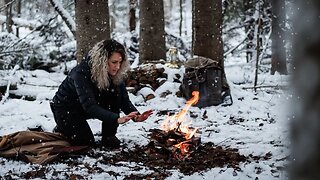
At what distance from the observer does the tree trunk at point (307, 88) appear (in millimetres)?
499

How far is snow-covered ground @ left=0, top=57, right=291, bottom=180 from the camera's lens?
3562 mm

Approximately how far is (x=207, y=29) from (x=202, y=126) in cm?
228

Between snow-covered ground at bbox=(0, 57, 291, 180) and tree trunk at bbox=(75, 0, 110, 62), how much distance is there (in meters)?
1.29

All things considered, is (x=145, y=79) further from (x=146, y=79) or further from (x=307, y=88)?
(x=307, y=88)

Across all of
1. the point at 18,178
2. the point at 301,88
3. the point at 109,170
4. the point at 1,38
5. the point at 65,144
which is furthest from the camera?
the point at 1,38

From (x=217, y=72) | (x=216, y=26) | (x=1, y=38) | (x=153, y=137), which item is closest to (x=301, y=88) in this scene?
(x=153, y=137)

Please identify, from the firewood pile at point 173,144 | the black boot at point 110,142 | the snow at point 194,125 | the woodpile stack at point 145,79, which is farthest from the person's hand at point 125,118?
the woodpile stack at point 145,79

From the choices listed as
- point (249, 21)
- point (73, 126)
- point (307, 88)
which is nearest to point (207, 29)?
point (73, 126)

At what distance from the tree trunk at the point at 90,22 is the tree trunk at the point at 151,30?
247 cm

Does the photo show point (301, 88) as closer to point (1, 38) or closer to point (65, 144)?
point (65, 144)

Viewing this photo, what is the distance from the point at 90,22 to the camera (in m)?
6.47

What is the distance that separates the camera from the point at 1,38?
10.5 metres

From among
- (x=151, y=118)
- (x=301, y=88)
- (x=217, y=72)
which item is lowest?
(x=151, y=118)

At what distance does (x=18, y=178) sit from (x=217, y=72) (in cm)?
426
